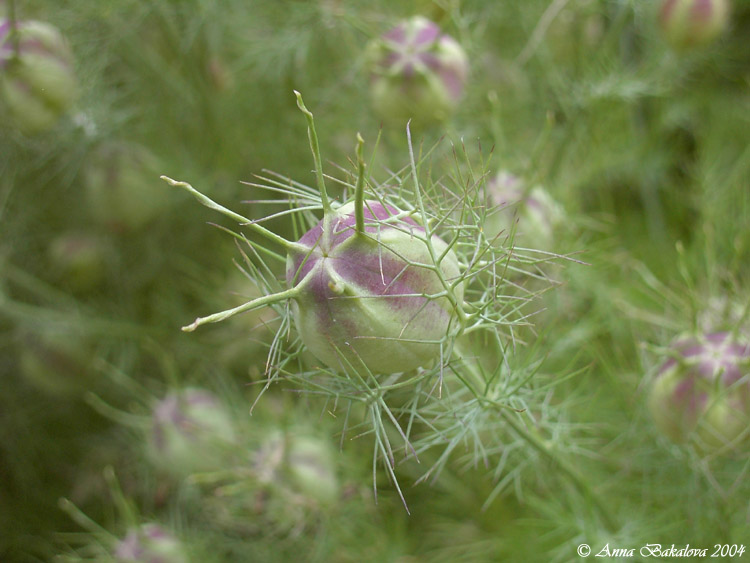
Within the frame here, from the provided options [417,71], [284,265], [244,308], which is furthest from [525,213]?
→ [244,308]

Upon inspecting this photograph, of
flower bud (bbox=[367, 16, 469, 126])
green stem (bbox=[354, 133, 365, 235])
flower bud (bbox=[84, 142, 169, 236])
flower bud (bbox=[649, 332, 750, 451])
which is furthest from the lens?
flower bud (bbox=[84, 142, 169, 236])

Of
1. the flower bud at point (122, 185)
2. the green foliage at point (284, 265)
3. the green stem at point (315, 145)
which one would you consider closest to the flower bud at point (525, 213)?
the green foliage at point (284, 265)

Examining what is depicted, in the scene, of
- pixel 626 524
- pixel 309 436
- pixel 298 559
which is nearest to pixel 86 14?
pixel 309 436

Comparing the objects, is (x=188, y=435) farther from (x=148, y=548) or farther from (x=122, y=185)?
(x=122, y=185)

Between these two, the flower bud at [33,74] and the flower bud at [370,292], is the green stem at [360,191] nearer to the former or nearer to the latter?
the flower bud at [370,292]

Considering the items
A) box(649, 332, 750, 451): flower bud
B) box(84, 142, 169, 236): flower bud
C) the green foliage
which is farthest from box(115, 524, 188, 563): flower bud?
box(649, 332, 750, 451): flower bud

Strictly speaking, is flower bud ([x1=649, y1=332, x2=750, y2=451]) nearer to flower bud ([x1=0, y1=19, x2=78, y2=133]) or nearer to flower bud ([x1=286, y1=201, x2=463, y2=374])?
flower bud ([x1=286, y1=201, x2=463, y2=374])

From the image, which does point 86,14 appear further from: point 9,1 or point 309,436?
point 309,436
